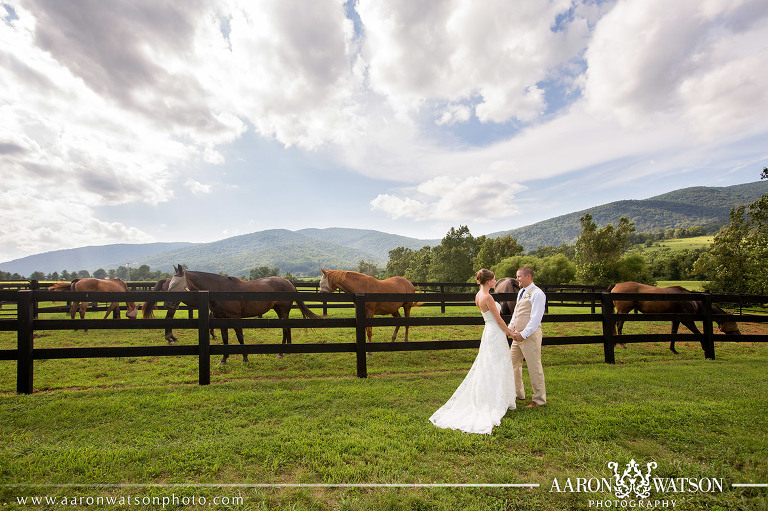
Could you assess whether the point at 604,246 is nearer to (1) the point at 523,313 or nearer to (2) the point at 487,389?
(1) the point at 523,313

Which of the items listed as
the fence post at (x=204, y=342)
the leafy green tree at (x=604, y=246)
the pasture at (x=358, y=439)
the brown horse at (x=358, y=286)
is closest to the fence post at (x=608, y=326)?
the pasture at (x=358, y=439)

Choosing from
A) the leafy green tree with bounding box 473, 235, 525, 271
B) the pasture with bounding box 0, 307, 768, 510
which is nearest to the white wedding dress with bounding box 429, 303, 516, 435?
the pasture with bounding box 0, 307, 768, 510

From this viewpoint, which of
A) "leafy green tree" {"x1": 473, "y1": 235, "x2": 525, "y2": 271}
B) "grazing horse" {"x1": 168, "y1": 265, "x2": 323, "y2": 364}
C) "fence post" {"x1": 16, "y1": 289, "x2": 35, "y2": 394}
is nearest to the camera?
"fence post" {"x1": 16, "y1": 289, "x2": 35, "y2": 394}

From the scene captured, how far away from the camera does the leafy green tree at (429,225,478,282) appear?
59.6 meters

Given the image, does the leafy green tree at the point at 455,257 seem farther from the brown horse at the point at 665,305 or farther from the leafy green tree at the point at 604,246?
the brown horse at the point at 665,305

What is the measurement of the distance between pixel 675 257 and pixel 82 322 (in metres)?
77.2

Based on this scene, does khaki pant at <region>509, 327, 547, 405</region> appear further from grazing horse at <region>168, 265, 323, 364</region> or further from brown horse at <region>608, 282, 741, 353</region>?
brown horse at <region>608, 282, 741, 353</region>

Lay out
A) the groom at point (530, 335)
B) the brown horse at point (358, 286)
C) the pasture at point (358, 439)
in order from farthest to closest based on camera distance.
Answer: the brown horse at point (358, 286)
the groom at point (530, 335)
the pasture at point (358, 439)

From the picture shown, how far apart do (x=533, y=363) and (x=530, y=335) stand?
370 millimetres

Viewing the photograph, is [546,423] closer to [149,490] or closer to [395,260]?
[149,490]

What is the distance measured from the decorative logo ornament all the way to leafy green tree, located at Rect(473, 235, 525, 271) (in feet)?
177

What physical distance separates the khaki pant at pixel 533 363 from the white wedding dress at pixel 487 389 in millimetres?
410

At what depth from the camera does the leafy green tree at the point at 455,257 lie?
59.6 meters

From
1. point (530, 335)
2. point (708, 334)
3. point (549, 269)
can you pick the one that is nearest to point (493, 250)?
point (549, 269)
